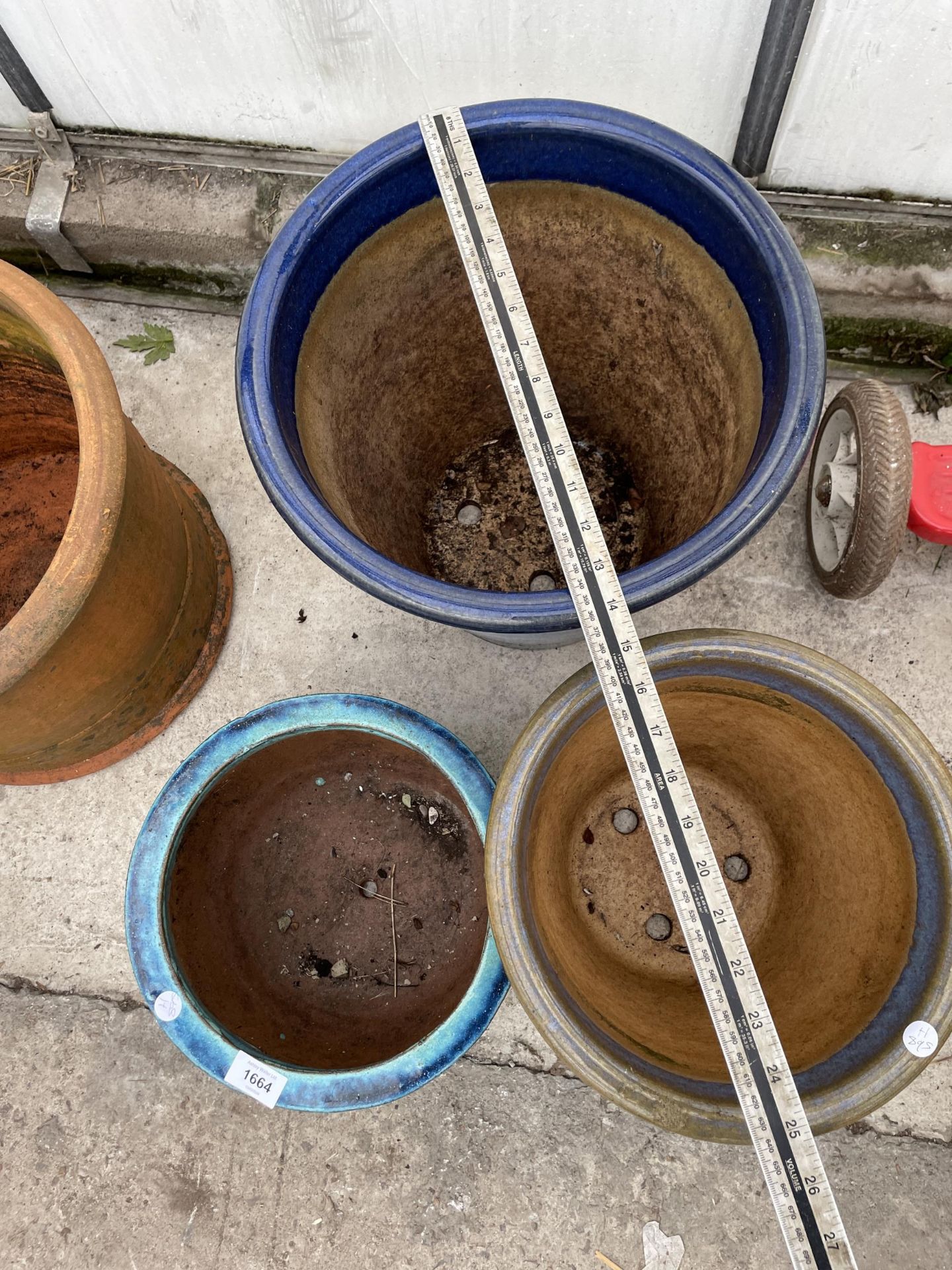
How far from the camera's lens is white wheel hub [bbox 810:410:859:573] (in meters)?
2.08

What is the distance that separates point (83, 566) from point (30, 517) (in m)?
0.99

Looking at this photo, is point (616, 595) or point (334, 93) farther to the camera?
point (334, 93)

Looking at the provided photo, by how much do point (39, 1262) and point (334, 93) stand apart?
3.20 meters

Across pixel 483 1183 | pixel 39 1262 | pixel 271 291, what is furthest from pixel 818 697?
pixel 39 1262

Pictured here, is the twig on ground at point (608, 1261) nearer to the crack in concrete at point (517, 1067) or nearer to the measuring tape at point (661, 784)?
Answer: the crack in concrete at point (517, 1067)

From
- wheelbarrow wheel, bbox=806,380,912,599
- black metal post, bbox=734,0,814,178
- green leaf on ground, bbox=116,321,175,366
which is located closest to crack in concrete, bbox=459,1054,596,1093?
wheelbarrow wheel, bbox=806,380,912,599

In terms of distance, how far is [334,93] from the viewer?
2281mm

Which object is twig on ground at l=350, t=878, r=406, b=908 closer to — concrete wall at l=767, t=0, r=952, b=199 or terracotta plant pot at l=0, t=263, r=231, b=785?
terracotta plant pot at l=0, t=263, r=231, b=785

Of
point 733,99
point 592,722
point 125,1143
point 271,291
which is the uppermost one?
point 733,99

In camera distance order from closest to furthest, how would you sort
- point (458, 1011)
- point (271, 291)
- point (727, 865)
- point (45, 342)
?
point (271, 291) → point (458, 1011) → point (45, 342) → point (727, 865)

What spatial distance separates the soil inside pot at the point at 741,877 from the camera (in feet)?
4.86

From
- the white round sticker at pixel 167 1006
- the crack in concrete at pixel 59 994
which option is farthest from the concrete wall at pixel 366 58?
the crack in concrete at pixel 59 994

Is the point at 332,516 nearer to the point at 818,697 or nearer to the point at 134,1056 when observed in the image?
the point at 818,697

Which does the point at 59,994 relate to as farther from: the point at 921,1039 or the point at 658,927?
the point at 921,1039
